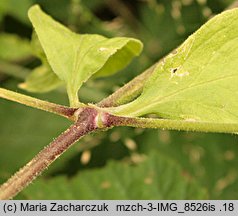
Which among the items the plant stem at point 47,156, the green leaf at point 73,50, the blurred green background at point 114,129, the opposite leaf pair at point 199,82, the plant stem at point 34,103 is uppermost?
the blurred green background at point 114,129

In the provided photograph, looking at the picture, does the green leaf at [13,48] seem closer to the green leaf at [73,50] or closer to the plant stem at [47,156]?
the green leaf at [73,50]

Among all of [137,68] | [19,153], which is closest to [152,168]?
[137,68]

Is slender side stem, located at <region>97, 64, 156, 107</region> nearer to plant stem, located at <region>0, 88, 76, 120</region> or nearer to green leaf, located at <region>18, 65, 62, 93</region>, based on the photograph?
plant stem, located at <region>0, 88, 76, 120</region>

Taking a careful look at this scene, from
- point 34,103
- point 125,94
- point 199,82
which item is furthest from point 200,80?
point 34,103

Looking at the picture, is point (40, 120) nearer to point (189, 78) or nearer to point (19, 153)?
point (19, 153)

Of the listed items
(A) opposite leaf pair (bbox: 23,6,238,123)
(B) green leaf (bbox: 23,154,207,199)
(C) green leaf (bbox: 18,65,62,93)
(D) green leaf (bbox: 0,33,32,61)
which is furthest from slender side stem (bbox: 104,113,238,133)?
(D) green leaf (bbox: 0,33,32,61)

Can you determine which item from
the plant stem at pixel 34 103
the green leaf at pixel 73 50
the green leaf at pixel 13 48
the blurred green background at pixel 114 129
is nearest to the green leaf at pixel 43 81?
the green leaf at pixel 73 50

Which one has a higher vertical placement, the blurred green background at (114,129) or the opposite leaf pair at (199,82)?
the blurred green background at (114,129)
